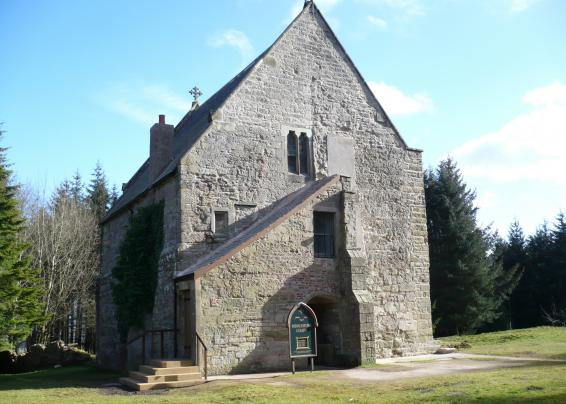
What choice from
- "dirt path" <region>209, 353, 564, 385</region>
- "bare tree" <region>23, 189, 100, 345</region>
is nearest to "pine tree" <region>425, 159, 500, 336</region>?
"dirt path" <region>209, 353, 564, 385</region>

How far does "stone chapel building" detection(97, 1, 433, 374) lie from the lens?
16.7 m

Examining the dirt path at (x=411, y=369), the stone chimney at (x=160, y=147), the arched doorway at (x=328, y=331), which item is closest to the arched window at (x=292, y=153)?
the stone chimney at (x=160, y=147)

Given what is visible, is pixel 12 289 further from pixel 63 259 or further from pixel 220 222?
pixel 63 259

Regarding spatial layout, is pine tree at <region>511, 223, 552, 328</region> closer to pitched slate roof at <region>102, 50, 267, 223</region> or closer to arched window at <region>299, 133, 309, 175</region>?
arched window at <region>299, 133, 309, 175</region>

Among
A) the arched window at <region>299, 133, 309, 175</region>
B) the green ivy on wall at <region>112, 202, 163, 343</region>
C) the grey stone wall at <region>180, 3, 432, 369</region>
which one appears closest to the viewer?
the grey stone wall at <region>180, 3, 432, 369</region>

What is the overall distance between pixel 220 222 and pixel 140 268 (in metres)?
4.54

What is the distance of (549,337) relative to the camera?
24156 mm

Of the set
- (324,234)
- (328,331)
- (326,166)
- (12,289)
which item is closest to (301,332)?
(328,331)

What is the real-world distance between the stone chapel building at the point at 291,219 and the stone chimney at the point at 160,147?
6 cm

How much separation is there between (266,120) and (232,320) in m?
8.37

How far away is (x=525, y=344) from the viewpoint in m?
22.5

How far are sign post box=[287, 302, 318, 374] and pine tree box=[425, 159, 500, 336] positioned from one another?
20.5 meters

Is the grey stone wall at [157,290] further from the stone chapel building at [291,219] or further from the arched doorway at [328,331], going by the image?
the arched doorway at [328,331]

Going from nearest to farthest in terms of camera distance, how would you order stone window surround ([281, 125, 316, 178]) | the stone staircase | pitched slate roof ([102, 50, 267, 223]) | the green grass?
the stone staircase, the green grass, pitched slate roof ([102, 50, 267, 223]), stone window surround ([281, 125, 316, 178])
